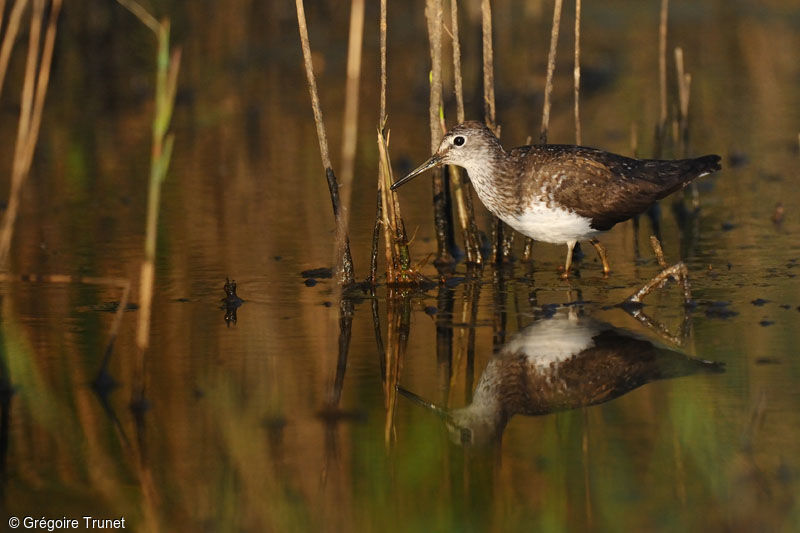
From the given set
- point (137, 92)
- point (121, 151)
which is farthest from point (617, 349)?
point (137, 92)

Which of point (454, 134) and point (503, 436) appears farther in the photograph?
point (454, 134)

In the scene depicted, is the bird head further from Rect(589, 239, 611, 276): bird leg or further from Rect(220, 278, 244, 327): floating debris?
Rect(220, 278, 244, 327): floating debris

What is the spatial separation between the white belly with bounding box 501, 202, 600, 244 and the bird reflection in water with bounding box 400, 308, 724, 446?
1017 mm

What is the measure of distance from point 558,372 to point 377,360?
1085 mm

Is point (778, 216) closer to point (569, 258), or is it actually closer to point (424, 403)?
point (569, 258)

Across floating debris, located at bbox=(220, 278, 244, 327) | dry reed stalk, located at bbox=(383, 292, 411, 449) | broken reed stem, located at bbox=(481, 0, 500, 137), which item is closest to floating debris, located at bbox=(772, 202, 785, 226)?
broken reed stem, located at bbox=(481, 0, 500, 137)

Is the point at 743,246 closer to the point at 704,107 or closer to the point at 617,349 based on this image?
the point at 617,349

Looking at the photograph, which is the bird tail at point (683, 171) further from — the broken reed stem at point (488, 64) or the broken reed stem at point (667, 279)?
the broken reed stem at point (488, 64)

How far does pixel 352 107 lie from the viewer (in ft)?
23.3

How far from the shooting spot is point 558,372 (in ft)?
24.0

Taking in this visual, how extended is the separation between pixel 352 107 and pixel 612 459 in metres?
2.39

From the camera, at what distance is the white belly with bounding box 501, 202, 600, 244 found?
29.2 ft

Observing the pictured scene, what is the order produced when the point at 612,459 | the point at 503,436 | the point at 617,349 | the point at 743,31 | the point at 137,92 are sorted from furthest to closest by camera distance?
the point at 743,31
the point at 137,92
the point at 617,349
the point at 503,436
the point at 612,459

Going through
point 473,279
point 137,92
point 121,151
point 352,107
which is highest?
point 137,92
